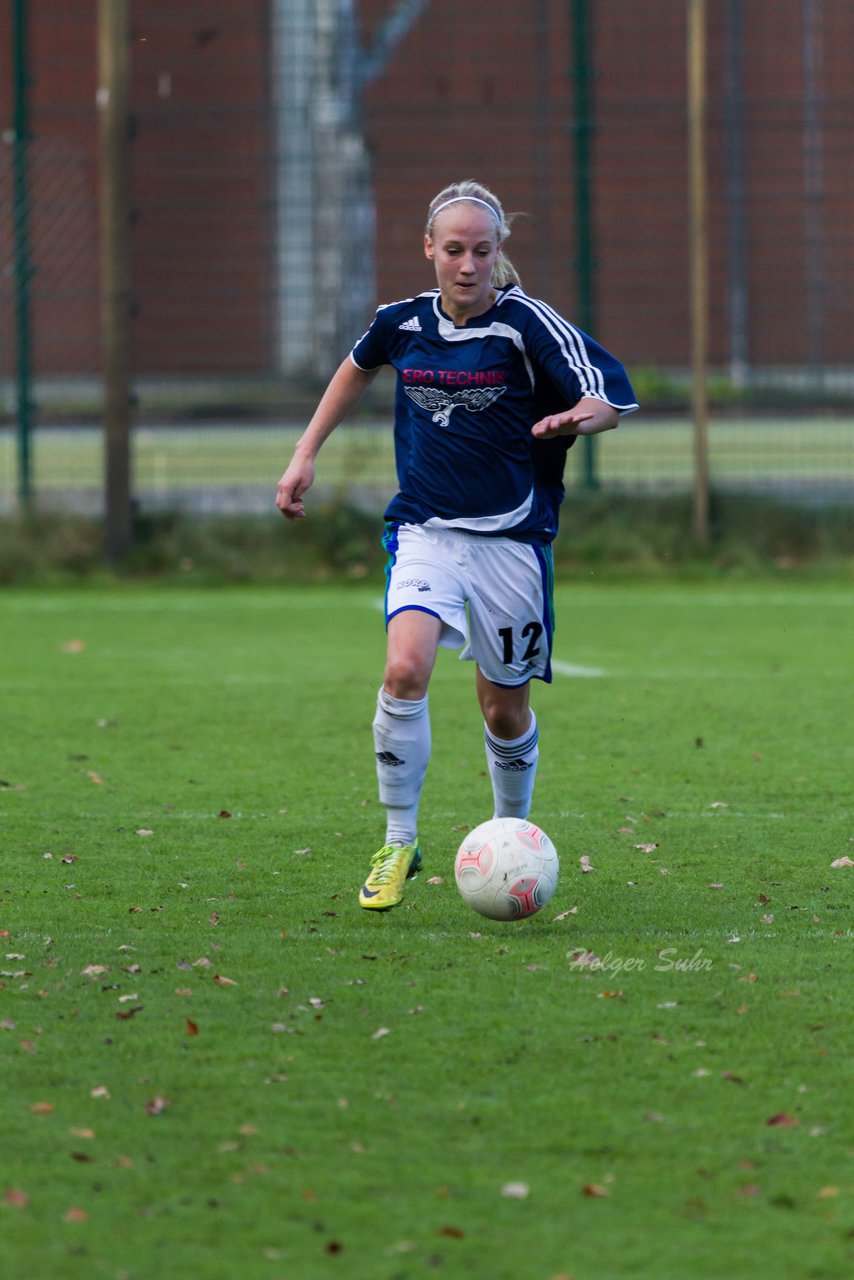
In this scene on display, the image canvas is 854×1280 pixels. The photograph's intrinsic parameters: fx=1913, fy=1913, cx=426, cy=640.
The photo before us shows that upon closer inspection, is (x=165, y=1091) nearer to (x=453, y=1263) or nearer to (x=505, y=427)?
(x=453, y=1263)

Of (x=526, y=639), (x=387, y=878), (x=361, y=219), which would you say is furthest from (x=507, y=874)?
(x=361, y=219)

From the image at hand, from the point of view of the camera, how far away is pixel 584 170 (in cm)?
1409

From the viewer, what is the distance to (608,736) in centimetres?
779

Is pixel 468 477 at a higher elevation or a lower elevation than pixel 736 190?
lower

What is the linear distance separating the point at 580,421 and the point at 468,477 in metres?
0.48

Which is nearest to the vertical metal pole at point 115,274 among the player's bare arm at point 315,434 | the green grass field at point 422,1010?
the green grass field at point 422,1010

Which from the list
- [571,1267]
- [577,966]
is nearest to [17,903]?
[577,966]

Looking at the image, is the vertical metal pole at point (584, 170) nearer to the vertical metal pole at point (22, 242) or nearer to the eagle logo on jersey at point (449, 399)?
the vertical metal pole at point (22, 242)

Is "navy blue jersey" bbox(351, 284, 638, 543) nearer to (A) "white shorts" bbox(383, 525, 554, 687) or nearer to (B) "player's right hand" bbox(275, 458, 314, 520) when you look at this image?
(A) "white shorts" bbox(383, 525, 554, 687)

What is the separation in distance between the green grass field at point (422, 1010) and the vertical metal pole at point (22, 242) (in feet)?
20.1

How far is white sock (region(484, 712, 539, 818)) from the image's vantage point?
18.0ft

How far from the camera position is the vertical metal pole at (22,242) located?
13922 mm

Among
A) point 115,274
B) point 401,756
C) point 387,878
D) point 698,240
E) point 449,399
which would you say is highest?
point 698,240

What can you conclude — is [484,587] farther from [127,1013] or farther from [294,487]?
[127,1013]
